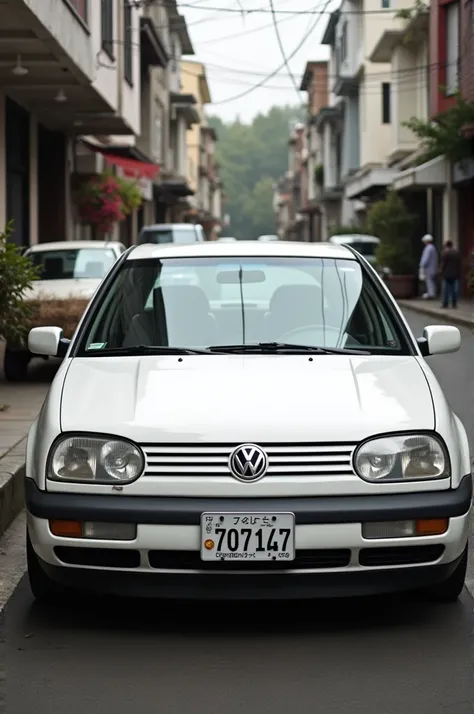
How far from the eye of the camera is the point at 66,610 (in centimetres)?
516

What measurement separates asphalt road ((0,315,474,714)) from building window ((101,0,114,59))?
1942 centimetres

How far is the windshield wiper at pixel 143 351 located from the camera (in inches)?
223

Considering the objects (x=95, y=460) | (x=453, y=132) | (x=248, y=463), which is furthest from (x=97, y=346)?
(x=453, y=132)

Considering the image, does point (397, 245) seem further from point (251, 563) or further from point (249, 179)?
point (249, 179)

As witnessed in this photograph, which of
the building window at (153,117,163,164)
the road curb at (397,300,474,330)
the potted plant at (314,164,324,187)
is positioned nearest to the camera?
the road curb at (397,300,474,330)

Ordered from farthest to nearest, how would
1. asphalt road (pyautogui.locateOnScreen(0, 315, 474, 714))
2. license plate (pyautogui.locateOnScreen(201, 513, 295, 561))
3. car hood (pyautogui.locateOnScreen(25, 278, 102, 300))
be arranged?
car hood (pyautogui.locateOnScreen(25, 278, 102, 300)) → license plate (pyautogui.locateOnScreen(201, 513, 295, 561)) → asphalt road (pyautogui.locateOnScreen(0, 315, 474, 714))

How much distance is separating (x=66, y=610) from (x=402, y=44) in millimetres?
38194

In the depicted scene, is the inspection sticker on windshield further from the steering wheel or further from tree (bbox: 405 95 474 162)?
tree (bbox: 405 95 474 162)

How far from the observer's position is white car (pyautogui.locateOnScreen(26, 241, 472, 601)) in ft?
15.1

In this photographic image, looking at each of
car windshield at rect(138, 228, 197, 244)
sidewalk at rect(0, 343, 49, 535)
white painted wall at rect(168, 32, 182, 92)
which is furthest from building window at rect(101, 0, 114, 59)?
white painted wall at rect(168, 32, 182, 92)

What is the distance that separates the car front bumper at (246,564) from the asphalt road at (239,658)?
202mm

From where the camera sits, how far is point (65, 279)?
49.4ft

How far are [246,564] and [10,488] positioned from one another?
2.74 meters

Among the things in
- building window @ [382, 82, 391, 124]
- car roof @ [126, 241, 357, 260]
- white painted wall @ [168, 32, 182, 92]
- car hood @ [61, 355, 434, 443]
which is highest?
white painted wall @ [168, 32, 182, 92]
